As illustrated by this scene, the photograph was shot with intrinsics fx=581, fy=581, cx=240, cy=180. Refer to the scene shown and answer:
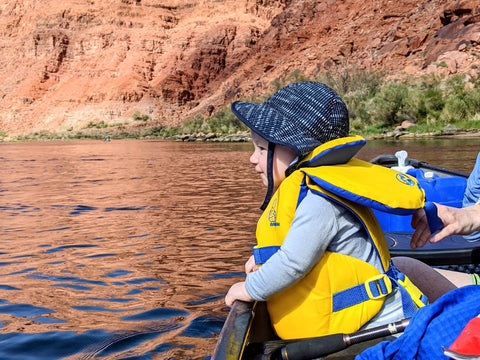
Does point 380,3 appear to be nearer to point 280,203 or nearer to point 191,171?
point 191,171

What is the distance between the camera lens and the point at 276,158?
84.3 inches

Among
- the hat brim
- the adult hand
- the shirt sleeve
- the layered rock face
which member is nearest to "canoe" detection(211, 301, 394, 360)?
the shirt sleeve

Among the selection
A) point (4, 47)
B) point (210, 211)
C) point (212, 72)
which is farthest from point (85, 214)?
point (4, 47)

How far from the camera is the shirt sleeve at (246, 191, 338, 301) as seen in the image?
1.88 m

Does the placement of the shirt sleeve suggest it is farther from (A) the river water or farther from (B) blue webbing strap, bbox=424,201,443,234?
(A) the river water

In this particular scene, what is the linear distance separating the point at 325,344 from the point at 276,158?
678mm

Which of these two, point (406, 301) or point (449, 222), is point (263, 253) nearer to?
point (406, 301)

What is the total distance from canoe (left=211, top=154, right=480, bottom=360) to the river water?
0.92m

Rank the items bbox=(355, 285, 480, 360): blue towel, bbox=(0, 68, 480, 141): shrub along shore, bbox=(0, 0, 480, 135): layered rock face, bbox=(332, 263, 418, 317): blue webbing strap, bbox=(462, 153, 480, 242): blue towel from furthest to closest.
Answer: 1. bbox=(0, 0, 480, 135): layered rock face
2. bbox=(0, 68, 480, 141): shrub along shore
3. bbox=(462, 153, 480, 242): blue towel
4. bbox=(332, 263, 418, 317): blue webbing strap
5. bbox=(355, 285, 480, 360): blue towel

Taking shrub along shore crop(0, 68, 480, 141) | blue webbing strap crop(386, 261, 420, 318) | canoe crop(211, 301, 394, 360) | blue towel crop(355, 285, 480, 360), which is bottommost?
shrub along shore crop(0, 68, 480, 141)

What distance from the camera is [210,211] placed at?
782 centimetres

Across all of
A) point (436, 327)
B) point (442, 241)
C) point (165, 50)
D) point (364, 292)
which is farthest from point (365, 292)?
point (165, 50)

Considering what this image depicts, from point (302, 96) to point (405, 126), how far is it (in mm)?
24198

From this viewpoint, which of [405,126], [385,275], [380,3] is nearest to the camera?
[385,275]
